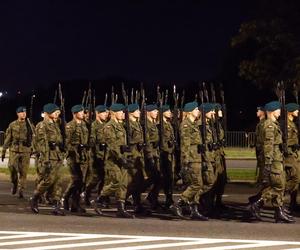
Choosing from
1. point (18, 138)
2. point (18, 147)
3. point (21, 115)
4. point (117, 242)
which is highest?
point (21, 115)

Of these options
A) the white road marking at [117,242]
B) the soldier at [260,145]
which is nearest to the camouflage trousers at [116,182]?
the white road marking at [117,242]

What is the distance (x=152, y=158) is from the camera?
13930mm

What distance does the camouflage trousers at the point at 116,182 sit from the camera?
13.0 meters

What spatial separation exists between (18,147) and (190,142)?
5.21 m

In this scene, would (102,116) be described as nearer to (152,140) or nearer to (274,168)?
(152,140)

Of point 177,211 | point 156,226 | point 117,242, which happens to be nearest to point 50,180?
point 177,211

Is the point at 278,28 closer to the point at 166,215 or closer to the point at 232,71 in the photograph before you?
the point at 166,215

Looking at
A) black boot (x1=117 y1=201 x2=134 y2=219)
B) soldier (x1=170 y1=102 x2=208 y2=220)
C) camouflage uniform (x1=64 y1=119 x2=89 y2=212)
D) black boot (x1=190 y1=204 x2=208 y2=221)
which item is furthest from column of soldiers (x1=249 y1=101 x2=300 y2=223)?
camouflage uniform (x1=64 y1=119 x2=89 y2=212)

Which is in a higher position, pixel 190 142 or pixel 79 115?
pixel 79 115

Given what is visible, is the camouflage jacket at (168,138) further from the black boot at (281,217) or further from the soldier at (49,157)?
the black boot at (281,217)

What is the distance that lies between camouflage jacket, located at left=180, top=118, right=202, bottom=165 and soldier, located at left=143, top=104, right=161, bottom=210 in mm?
1153

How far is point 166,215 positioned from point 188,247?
3335 mm

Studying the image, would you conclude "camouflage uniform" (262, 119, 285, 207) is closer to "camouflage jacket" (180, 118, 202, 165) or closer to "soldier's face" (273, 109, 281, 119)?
"soldier's face" (273, 109, 281, 119)

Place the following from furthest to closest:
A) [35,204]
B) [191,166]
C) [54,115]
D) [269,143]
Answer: [54,115] < [35,204] < [191,166] < [269,143]
